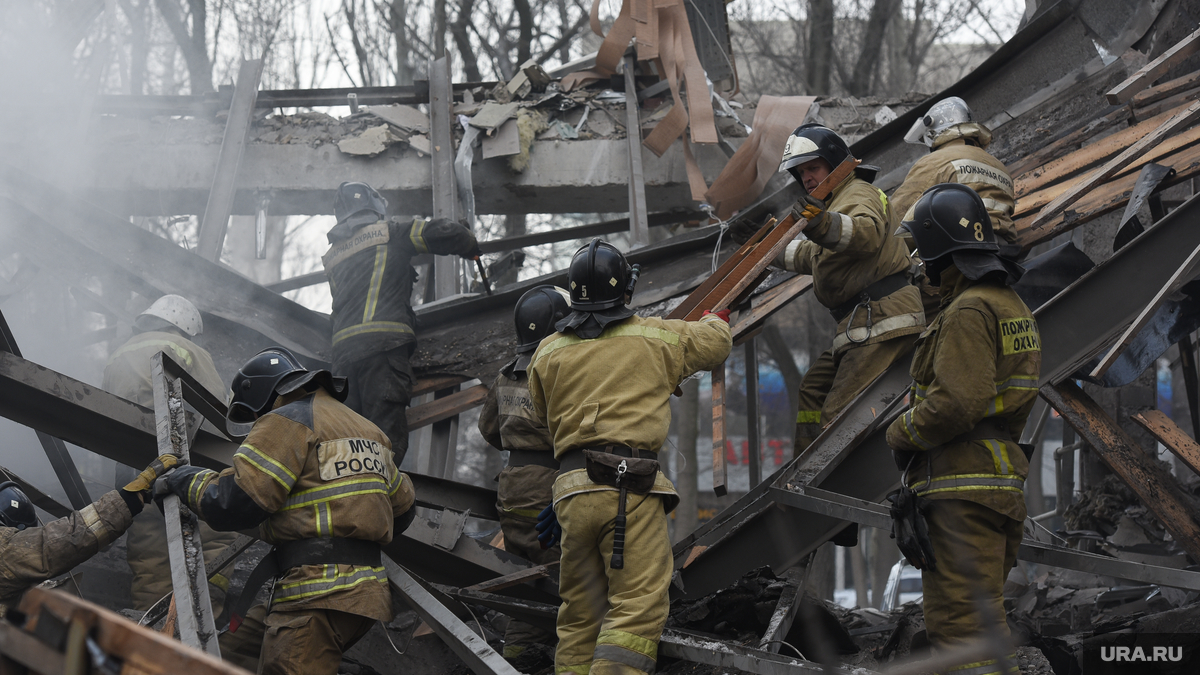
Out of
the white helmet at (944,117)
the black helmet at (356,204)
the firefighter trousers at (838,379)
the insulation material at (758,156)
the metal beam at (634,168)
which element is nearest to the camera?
the firefighter trousers at (838,379)

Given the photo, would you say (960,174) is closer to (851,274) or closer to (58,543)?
(851,274)

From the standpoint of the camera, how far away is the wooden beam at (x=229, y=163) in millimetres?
7812

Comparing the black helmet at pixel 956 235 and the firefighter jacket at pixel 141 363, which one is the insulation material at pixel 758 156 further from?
the firefighter jacket at pixel 141 363

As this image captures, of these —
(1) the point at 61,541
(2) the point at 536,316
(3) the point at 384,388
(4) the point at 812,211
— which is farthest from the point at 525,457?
(1) the point at 61,541

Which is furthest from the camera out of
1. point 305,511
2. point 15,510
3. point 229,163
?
point 229,163

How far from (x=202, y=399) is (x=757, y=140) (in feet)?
15.2

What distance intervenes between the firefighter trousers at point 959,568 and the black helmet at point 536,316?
2.39m

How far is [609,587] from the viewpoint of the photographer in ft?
12.2

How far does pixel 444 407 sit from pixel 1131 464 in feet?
13.7

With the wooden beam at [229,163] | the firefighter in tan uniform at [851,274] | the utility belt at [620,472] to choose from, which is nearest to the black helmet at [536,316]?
the firefighter in tan uniform at [851,274]

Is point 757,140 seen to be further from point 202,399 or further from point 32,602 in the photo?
point 32,602

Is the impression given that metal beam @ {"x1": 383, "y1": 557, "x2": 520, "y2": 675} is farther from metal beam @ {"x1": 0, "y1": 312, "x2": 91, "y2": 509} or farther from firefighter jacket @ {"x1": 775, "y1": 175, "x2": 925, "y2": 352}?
metal beam @ {"x1": 0, "y1": 312, "x2": 91, "y2": 509}

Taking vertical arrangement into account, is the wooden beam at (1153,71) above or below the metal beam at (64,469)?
above

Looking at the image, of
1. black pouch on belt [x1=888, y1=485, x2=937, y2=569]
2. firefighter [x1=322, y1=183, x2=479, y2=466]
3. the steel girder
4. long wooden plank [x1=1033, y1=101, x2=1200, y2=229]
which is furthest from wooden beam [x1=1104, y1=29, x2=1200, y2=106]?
firefighter [x1=322, y1=183, x2=479, y2=466]
